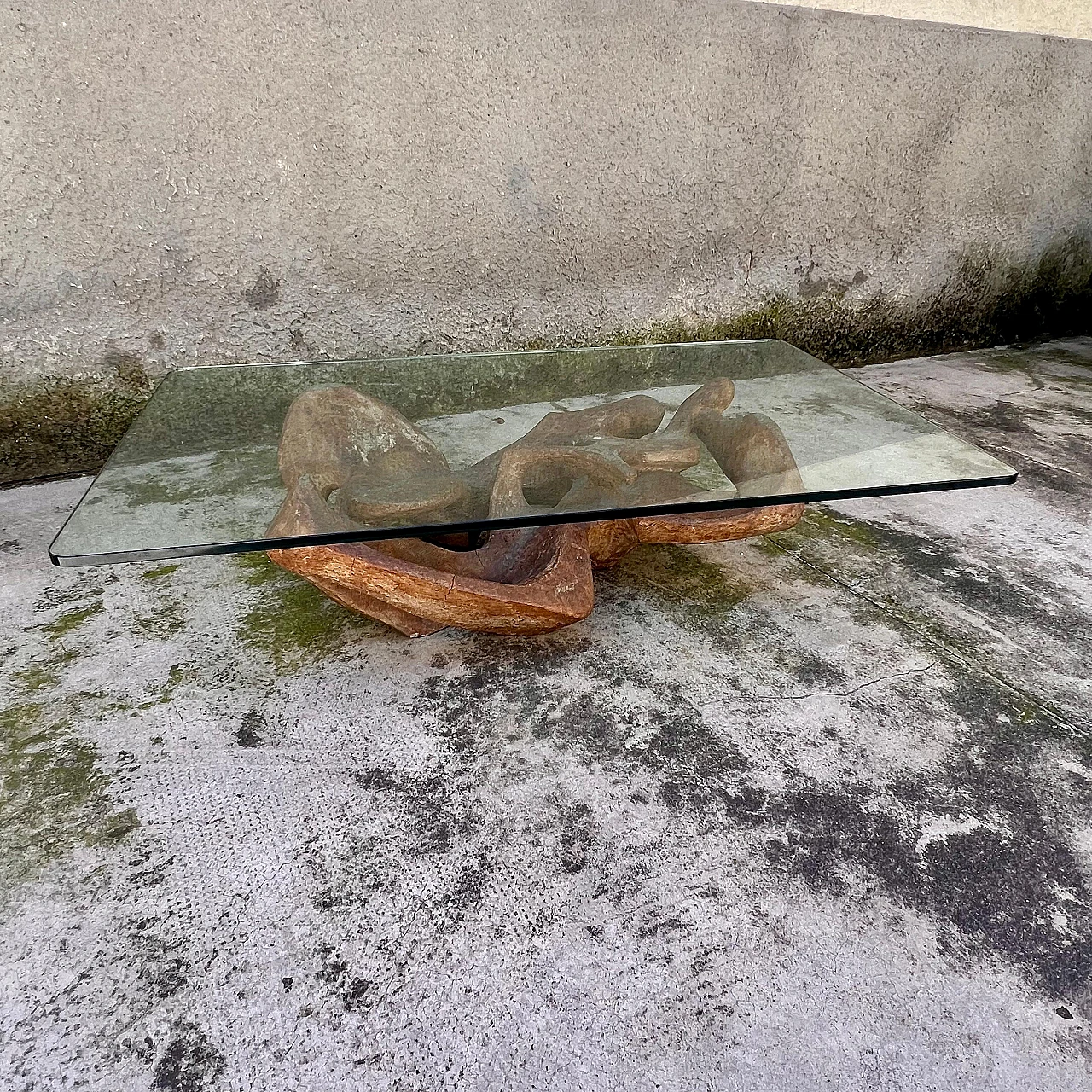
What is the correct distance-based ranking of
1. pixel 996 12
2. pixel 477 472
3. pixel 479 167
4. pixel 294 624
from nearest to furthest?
pixel 477 472, pixel 294 624, pixel 479 167, pixel 996 12

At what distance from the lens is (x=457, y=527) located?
114 centimetres

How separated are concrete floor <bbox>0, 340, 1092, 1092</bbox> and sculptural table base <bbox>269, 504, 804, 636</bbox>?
0.13 metres

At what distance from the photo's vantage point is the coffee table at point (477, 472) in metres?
1.16

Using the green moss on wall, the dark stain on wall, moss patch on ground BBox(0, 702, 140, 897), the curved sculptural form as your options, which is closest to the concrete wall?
the dark stain on wall

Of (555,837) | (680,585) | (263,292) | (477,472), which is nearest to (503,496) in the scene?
(477,472)

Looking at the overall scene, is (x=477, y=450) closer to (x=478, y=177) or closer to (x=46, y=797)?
(x=46, y=797)

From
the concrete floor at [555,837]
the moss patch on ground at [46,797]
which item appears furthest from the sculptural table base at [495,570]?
the moss patch on ground at [46,797]

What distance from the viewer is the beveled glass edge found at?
3.43 ft

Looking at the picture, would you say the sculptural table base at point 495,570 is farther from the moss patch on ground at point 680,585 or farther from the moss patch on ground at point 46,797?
the moss patch on ground at point 46,797

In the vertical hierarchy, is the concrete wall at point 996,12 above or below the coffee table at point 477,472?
above

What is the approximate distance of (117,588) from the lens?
1671 millimetres

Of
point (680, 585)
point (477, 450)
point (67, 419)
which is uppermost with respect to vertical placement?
point (477, 450)

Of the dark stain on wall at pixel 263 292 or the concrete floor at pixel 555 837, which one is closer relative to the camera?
the concrete floor at pixel 555 837

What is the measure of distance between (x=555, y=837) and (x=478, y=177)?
6.49 feet
